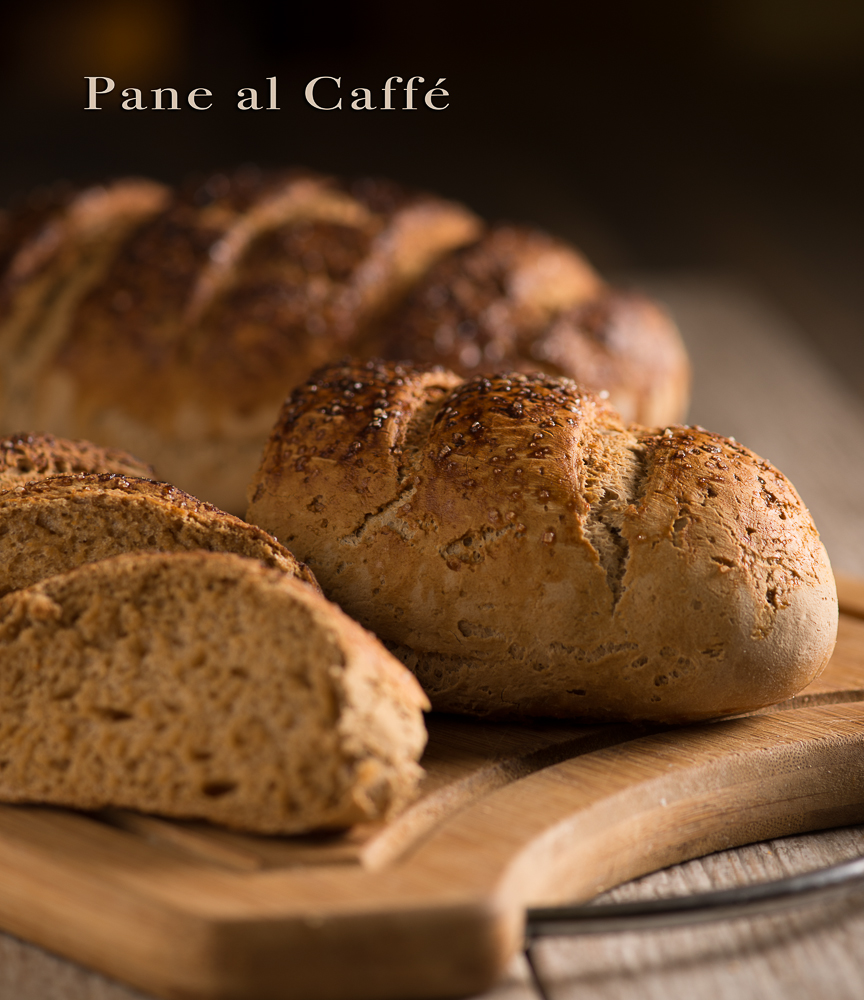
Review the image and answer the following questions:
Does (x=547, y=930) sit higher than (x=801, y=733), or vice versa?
(x=801, y=733)

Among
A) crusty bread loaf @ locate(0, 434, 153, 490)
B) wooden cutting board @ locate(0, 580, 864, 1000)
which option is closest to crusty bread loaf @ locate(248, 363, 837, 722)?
wooden cutting board @ locate(0, 580, 864, 1000)

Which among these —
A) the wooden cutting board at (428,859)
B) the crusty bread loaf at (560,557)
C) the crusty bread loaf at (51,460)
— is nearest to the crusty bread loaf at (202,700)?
the wooden cutting board at (428,859)

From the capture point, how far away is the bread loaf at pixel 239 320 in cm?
362

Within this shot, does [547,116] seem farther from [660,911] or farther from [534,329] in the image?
[660,911]

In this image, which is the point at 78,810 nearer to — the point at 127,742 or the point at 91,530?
the point at 127,742

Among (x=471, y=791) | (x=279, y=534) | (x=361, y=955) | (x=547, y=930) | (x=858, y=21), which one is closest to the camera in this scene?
(x=361, y=955)

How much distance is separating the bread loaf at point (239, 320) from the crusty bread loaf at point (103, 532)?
1.35 m

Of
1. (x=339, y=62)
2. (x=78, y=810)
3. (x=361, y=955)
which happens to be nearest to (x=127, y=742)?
(x=78, y=810)

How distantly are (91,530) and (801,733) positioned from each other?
4.48 ft

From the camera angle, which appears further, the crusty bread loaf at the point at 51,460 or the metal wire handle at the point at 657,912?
the crusty bread loaf at the point at 51,460

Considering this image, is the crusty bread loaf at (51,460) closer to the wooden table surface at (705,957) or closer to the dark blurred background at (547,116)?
the wooden table surface at (705,957)

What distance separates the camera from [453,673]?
227cm

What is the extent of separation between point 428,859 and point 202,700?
0.41 meters

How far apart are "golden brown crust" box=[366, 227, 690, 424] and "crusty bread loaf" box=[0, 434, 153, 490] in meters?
1.16
